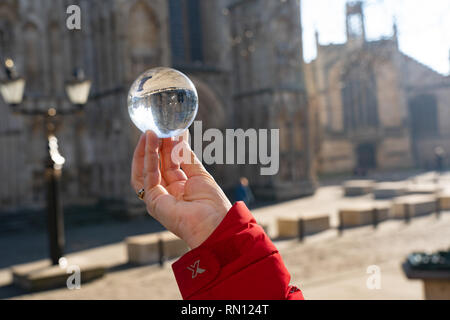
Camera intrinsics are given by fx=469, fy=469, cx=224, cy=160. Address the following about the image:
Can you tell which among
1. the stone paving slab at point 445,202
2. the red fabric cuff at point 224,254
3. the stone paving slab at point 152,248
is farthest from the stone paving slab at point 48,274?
the stone paving slab at point 445,202

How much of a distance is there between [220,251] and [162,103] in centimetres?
51

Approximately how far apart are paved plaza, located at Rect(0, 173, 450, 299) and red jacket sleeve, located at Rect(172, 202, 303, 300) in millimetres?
4878

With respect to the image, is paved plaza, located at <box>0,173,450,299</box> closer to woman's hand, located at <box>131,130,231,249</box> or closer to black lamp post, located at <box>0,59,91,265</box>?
black lamp post, located at <box>0,59,91,265</box>

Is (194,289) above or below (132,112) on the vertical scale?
below

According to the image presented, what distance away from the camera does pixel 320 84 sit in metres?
40.7

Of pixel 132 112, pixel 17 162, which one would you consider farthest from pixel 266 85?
pixel 132 112

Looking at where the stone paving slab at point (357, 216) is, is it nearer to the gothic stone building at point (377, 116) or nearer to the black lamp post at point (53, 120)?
the black lamp post at point (53, 120)

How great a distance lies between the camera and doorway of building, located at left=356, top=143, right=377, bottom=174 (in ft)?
130

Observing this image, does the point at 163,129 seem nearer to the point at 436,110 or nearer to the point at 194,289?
the point at 194,289

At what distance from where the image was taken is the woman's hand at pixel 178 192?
1146mm

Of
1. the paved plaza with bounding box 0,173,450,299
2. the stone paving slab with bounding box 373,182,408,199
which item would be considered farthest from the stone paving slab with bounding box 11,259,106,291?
the stone paving slab with bounding box 373,182,408,199

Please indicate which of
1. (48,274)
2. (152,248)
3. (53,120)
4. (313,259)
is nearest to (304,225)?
(313,259)

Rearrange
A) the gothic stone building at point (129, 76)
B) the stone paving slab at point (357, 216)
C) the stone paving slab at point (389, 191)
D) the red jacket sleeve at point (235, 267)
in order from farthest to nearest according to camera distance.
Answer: the stone paving slab at point (389, 191)
the gothic stone building at point (129, 76)
the stone paving slab at point (357, 216)
the red jacket sleeve at point (235, 267)

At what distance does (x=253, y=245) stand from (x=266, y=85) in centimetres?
1916
